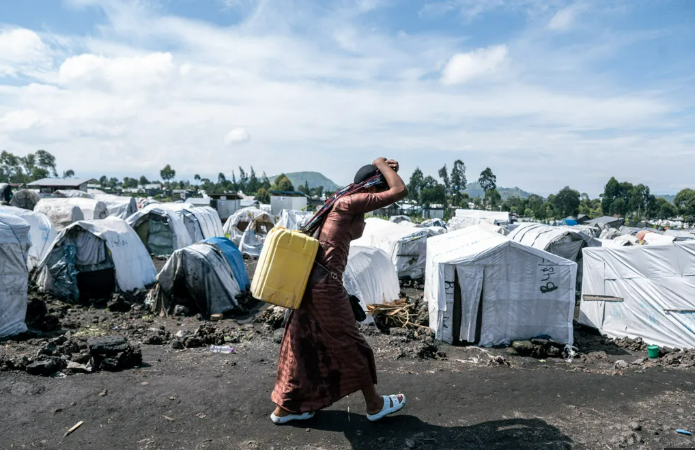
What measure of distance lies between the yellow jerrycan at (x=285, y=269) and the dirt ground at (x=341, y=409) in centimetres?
104

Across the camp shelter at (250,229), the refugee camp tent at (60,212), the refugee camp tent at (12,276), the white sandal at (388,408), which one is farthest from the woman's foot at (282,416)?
the refugee camp tent at (60,212)

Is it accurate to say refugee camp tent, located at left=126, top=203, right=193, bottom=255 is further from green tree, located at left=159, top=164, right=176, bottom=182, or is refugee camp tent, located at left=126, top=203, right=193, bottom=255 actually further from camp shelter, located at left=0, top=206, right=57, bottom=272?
green tree, located at left=159, top=164, right=176, bottom=182

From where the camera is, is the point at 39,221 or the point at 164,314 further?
the point at 39,221

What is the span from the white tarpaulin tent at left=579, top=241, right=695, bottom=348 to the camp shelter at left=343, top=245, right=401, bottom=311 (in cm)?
450

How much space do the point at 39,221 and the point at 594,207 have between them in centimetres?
9831

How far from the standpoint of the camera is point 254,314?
9836 mm

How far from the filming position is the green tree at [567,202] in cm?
7331

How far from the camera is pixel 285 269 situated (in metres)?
3.29

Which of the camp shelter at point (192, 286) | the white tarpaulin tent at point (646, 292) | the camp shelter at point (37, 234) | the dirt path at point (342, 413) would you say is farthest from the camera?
the camp shelter at point (37, 234)

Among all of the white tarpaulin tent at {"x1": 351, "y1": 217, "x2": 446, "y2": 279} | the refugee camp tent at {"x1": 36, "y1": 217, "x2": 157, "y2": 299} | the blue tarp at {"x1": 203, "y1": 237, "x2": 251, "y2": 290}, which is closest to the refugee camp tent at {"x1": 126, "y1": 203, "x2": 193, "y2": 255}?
the refugee camp tent at {"x1": 36, "y1": 217, "x2": 157, "y2": 299}

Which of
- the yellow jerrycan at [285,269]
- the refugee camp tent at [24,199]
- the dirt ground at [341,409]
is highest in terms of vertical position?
the refugee camp tent at [24,199]

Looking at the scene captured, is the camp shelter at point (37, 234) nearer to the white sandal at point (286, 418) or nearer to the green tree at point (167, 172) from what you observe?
the white sandal at point (286, 418)

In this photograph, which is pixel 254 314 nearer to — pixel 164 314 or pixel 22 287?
pixel 164 314

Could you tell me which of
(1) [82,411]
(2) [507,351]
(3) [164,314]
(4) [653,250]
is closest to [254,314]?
(3) [164,314]
